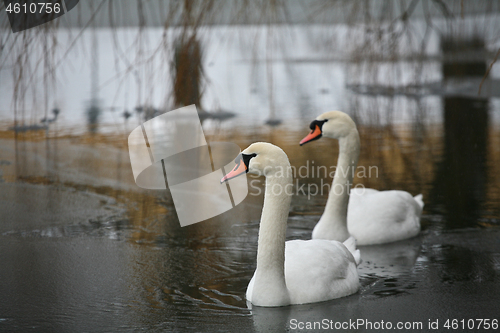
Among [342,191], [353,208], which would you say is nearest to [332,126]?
[342,191]

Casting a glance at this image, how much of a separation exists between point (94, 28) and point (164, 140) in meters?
7.64

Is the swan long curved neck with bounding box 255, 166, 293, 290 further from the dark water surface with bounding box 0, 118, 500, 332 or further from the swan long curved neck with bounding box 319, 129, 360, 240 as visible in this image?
the swan long curved neck with bounding box 319, 129, 360, 240

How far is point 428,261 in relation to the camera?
529 cm

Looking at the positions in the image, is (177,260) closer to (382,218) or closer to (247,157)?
(247,157)

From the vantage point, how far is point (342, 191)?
5.73m

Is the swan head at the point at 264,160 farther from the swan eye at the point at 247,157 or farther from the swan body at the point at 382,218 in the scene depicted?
the swan body at the point at 382,218

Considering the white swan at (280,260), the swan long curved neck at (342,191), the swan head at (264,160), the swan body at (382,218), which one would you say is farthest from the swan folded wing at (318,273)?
the swan body at (382,218)

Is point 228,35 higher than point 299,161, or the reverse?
point 228,35

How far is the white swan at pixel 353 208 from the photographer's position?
18.7 ft

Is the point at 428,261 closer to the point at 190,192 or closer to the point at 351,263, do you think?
the point at 351,263

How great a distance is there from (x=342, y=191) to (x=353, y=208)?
54 centimetres

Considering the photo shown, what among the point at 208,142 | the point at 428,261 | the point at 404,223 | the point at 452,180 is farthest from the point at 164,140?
→ the point at 428,261

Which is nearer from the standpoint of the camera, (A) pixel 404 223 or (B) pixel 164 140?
(A) pixel 404 223

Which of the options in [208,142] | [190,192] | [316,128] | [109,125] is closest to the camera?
[316,128]
